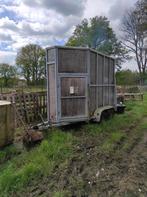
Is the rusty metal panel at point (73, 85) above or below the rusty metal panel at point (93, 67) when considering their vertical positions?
below

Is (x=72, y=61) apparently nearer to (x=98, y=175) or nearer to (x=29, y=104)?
(x=29, y=104)

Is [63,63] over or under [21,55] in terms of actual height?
under

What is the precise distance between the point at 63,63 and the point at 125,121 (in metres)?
3.32

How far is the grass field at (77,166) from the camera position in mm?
3145

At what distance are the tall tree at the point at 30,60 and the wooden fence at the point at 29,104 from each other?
Result: 31.3 metres

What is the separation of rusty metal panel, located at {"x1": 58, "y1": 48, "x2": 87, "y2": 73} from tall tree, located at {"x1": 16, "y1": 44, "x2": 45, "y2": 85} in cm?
3266

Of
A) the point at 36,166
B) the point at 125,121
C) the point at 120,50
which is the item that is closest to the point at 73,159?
the point at 36,166

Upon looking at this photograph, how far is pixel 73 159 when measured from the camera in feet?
13.9

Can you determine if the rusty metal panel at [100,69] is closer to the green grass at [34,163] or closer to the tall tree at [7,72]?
the green grass at [34,163]

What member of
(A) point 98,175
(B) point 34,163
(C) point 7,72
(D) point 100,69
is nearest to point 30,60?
(C) point 7,72

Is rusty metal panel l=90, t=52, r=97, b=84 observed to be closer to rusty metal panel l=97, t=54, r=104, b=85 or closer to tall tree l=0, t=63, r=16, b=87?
rusty metal panel l=97, t=54, r=104, b=85

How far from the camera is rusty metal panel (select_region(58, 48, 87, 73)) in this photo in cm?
615

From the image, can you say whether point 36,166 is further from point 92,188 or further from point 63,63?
point 63,63

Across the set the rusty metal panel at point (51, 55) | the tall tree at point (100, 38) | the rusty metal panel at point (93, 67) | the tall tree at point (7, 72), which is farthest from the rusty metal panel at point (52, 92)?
the tall tree at point (7, 72)
